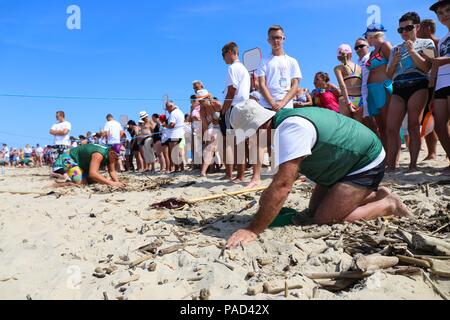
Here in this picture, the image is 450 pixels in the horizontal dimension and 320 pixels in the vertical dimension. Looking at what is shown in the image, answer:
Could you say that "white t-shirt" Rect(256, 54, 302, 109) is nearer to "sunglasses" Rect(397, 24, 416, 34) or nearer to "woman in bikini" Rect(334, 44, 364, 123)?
"woman in bikini" Rect(334, 44, 364, 123)

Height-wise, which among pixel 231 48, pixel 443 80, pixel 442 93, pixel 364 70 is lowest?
pixel 442 93

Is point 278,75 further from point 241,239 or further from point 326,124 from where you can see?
point 241,239

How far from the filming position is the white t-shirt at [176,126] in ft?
30.3

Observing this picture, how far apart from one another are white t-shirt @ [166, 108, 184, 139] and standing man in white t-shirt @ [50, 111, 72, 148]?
2.79 metres

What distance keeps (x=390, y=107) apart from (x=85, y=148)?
15.9 ft

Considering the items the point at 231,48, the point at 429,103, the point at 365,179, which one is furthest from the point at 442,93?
the point at 231,48

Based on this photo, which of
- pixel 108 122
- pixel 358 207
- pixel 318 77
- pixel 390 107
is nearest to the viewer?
pixel 358 207

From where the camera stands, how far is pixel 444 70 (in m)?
4.64

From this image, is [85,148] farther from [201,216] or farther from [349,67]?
[349,67]

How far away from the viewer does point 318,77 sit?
7.06 m

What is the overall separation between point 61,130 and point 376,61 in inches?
304

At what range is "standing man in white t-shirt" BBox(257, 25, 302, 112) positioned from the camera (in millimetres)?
5418

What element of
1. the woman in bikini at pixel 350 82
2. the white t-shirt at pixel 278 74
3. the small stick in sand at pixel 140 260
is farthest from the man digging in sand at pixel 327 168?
the woman in bikini at pixel 350 82
